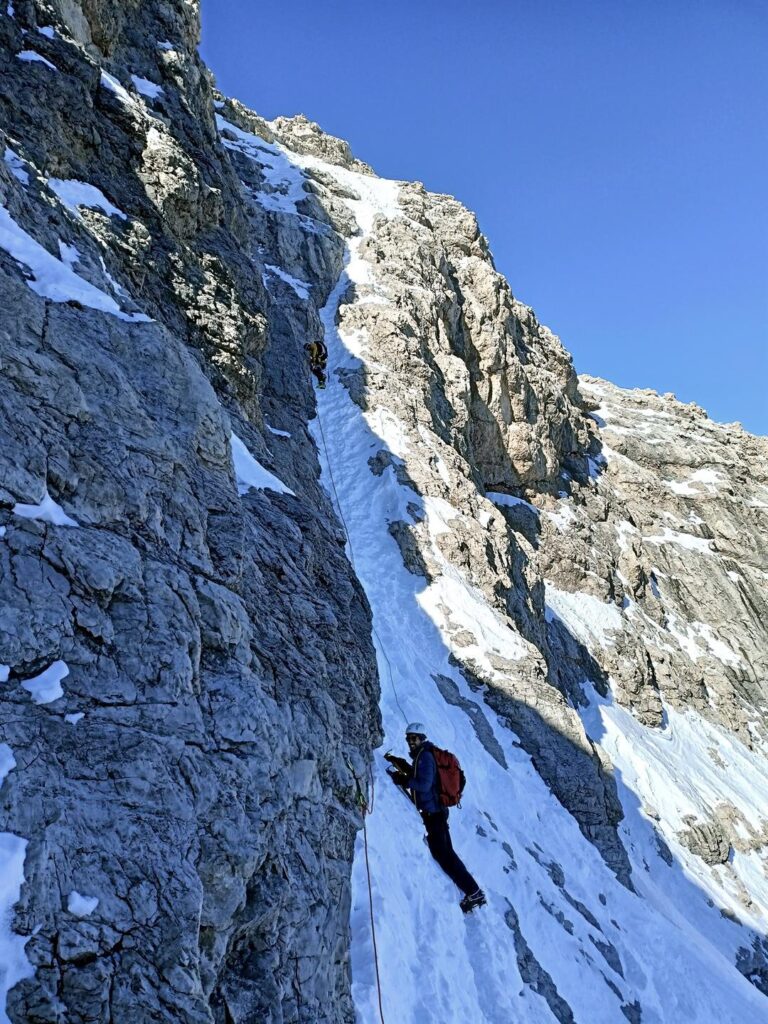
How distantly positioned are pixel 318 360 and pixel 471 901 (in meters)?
27.6

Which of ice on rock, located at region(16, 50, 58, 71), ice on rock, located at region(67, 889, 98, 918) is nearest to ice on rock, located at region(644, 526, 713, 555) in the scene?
ice on rock, located at region(16, 50, 58, 71)

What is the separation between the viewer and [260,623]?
30.0ft

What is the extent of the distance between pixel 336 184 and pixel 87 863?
62.2 meters

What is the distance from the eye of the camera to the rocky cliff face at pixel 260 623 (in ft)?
17.4

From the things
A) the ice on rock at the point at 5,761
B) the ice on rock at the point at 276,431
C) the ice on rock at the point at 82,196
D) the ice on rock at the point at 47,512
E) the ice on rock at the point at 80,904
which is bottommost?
the ice on rock at the point at 80,904

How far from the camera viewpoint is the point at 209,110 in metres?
29.2

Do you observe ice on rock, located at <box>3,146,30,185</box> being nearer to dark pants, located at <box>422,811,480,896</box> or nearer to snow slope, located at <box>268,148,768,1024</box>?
snow slope, located at <box>268,148,768,1024</box>

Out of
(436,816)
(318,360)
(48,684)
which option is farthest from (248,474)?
(318,360)

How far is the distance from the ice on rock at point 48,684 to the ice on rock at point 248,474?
688 cm

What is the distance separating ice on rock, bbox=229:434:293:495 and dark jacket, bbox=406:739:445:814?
584cm

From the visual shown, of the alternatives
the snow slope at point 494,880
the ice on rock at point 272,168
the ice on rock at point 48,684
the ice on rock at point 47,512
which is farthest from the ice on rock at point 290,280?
the ice on rock at point 48,684

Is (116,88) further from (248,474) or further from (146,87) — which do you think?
(248,474)

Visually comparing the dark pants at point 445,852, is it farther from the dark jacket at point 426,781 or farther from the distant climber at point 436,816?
the dark jacket at point 426,781

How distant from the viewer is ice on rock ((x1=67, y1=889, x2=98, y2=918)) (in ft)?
14.4
